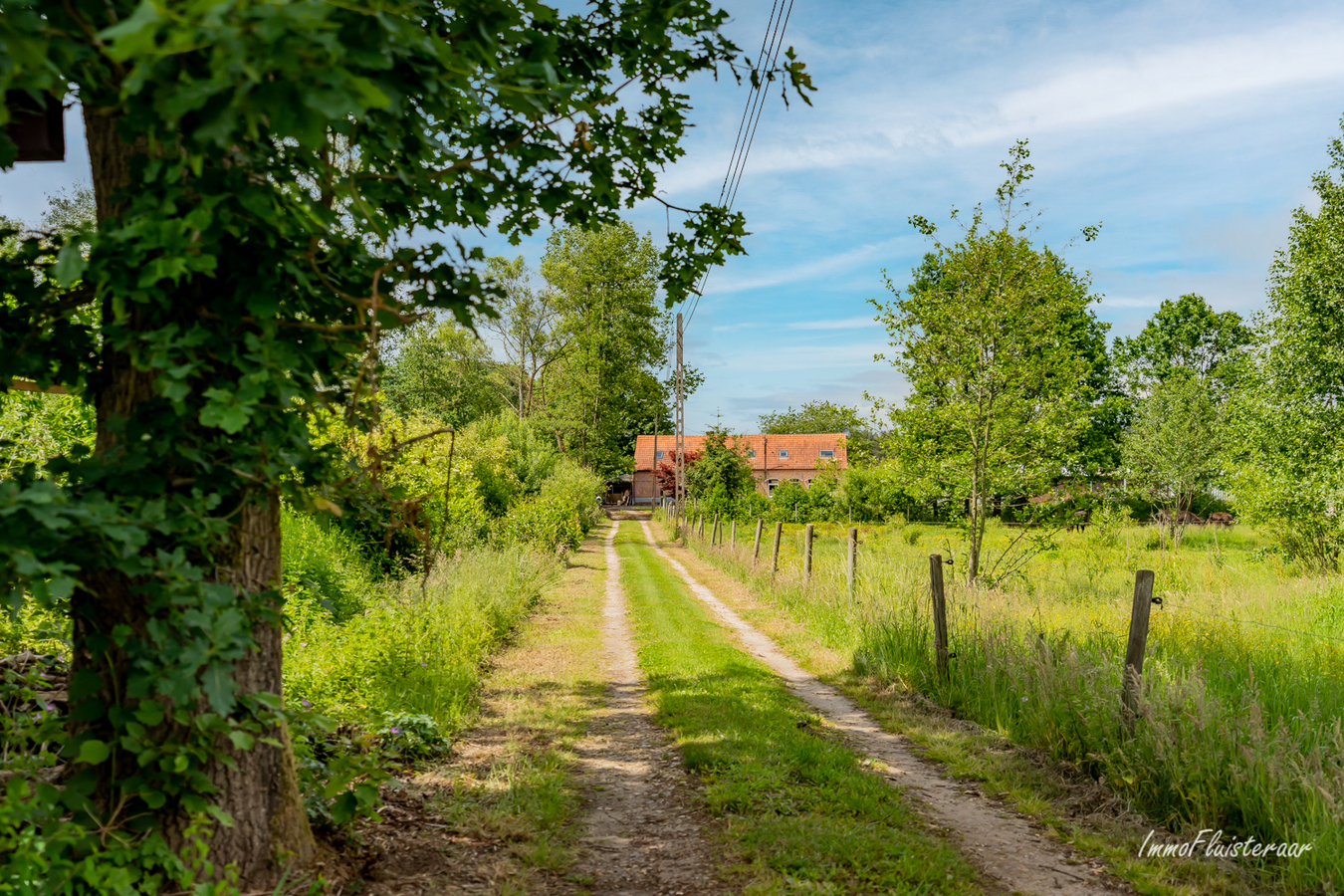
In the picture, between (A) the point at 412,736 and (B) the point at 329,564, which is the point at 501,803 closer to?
(A) the point at 412,736

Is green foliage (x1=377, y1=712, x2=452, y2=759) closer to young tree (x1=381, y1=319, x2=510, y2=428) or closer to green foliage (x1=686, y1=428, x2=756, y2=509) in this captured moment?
green foliage (x1=686, y1=428, x2=756, y2=509)

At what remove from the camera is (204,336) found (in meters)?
2.43

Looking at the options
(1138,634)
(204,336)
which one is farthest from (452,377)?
(204,336)

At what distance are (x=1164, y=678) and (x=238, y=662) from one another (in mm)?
5363

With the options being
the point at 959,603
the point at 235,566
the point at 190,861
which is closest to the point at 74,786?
the point at 190,861

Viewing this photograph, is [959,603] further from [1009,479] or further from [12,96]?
[12,96]

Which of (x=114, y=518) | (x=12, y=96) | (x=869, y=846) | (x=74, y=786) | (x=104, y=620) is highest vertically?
(x=12, y=96)

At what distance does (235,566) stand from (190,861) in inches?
42.3

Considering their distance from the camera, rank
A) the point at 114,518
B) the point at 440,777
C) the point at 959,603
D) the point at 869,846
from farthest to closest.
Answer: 1. the point at 959,603
2. the point at 440,777
3. the point at 869,846
4. the point at 114,518

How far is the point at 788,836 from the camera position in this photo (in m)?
4.11

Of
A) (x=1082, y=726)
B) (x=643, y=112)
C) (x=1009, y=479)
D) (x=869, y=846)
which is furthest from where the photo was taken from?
(x=1009, y=479)

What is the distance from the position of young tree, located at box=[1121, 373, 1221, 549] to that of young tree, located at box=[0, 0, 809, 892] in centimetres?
3429

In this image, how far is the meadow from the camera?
13.6ft

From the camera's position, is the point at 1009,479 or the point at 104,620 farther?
the point at 1009,479
